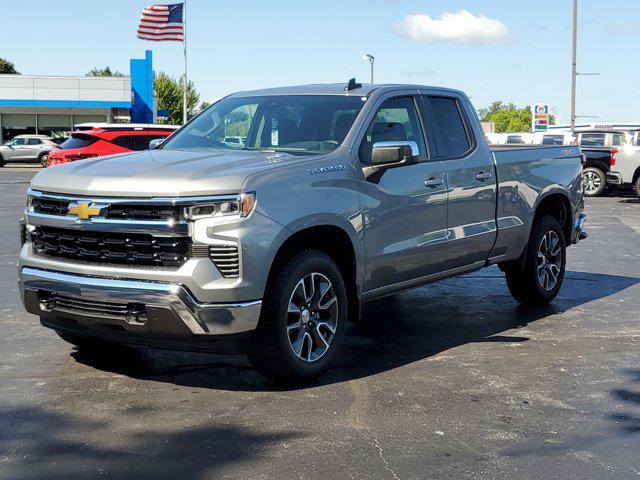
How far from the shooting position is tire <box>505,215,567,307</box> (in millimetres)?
8070

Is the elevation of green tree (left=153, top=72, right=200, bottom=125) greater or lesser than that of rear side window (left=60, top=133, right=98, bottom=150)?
greater

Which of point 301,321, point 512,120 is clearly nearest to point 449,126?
point 301,321

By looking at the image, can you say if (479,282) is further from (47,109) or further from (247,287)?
(47,109)

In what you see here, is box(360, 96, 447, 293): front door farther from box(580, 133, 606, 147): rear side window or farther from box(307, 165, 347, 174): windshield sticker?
box(580, 133, 606, 147): rear side window

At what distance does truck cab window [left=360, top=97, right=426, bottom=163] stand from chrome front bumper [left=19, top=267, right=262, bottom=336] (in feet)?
5.28

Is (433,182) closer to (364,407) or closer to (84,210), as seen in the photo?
(364,407)

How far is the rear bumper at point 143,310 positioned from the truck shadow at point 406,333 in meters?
0.62

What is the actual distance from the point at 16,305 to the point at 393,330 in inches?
137

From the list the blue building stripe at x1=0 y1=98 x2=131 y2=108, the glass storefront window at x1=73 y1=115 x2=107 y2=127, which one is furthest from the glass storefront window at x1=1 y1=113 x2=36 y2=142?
Answer: the glass storefront window at x1=73 y1=115 x2=107 y2=127

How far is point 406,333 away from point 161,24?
36.7 meters

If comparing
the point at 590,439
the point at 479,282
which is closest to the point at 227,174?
the point at 590,439

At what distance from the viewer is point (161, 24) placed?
136 ft

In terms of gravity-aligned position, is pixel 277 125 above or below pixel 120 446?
above

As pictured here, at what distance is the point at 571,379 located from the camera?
19.1 feet
